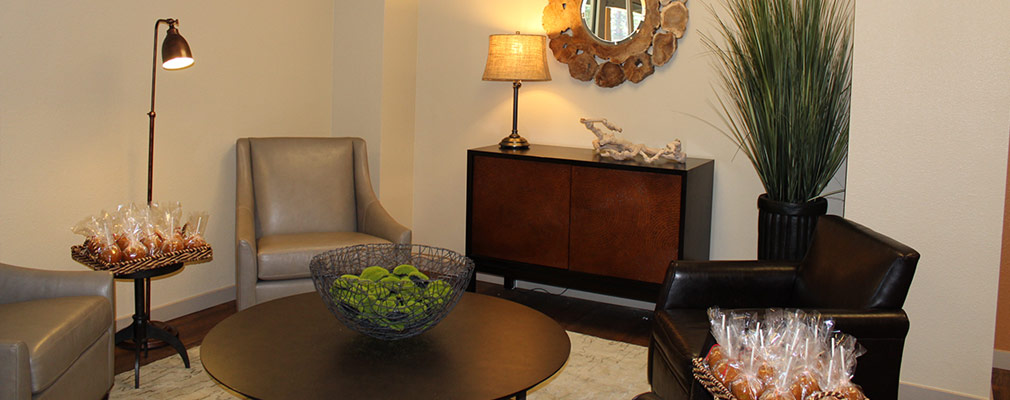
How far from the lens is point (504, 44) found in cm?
408

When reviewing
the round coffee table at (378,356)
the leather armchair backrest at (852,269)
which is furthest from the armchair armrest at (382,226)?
the leather armchair backrest at (852,269)

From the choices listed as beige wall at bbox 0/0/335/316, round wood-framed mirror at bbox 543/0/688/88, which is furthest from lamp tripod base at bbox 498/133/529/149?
beige wall at bbox 0/0/335/316

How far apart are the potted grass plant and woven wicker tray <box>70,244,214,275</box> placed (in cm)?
230

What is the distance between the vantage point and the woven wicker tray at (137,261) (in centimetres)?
290

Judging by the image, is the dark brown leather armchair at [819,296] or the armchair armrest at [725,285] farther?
the armchair armrest at [725,285]

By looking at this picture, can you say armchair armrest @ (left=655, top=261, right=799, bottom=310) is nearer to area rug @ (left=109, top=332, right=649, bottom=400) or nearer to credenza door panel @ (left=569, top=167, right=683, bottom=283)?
area rug @ (left=109, top=332, right=649, bottom=400)

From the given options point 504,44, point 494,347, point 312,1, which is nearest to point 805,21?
point 504,44

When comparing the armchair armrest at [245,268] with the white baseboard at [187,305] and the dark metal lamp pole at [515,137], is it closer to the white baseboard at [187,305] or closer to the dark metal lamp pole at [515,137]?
the white baseboard at [187,305]

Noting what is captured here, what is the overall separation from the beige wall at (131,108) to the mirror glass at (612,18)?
1.55 m

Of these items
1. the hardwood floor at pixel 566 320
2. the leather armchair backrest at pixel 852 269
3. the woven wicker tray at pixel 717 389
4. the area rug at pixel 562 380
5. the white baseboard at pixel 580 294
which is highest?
the leather armchair backrest at pixel 852 269

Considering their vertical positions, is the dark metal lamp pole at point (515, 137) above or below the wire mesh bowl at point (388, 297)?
above

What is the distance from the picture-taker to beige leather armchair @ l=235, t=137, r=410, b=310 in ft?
11.9

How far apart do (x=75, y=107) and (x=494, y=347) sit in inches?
86.3

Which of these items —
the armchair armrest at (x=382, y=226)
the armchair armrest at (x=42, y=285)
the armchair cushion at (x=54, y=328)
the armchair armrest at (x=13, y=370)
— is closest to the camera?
the armchair armrest at (x=13, y=370)
